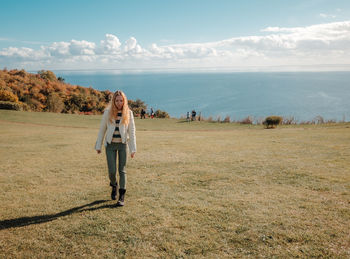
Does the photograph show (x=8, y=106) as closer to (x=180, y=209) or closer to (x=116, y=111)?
(x=116, y=111)

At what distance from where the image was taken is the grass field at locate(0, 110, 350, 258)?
452cm

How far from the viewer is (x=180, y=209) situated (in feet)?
19.8

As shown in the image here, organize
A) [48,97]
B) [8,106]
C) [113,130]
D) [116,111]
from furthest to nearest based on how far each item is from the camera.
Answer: [48,97], [8,106], [116,111], [113,130]

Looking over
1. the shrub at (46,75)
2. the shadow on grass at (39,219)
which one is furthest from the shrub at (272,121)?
the shrub at (46,75)

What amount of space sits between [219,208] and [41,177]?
6358 mm

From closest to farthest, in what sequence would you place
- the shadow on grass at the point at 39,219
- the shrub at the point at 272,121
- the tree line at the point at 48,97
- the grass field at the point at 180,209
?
1. the grass field at the point at 180,209
2. the shadow on grass at the point at 39,219
3. the shrub at the point at 272,121
4. the tree line at the point at 48,97

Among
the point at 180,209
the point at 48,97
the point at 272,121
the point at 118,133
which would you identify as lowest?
the point at 272,121

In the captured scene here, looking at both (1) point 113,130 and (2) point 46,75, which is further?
(2) point 46,75

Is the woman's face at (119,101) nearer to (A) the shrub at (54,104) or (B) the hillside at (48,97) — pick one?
(B) the hillside at (48,97)

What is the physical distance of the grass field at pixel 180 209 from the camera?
4523 millimetres

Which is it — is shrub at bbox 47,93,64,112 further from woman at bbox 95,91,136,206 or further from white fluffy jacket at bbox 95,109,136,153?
woman at bbox 95,91,136,206

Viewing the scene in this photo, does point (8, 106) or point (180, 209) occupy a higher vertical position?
point (8, 106)

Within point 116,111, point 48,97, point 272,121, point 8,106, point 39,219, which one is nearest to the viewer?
point 39,219

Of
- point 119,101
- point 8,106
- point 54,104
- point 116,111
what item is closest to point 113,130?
point 116,111
